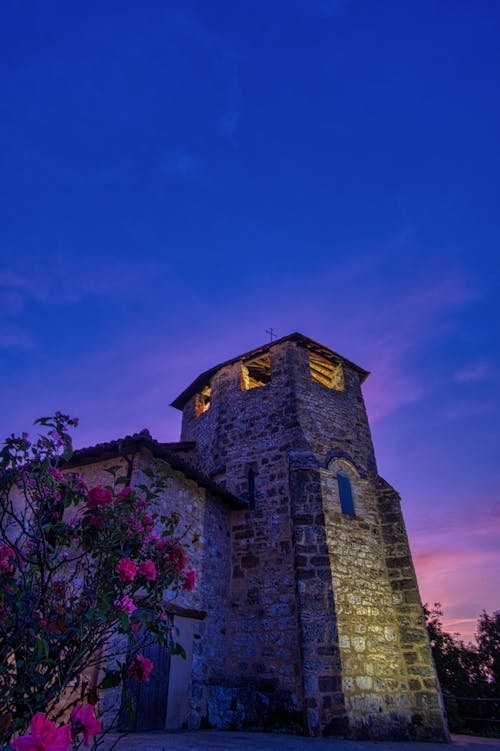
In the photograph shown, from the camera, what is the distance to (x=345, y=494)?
10547mm

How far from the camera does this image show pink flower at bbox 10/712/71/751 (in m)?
1.54

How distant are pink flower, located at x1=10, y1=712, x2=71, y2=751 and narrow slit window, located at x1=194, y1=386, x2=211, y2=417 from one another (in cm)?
1252

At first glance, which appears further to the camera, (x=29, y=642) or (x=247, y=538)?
(x=247, y=538)

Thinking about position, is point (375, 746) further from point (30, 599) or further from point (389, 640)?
point (30, 599)

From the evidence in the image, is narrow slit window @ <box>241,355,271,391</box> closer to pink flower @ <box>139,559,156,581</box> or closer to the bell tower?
the bell tower

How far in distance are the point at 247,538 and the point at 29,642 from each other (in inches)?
316

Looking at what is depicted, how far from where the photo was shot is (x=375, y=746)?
22.7 ft

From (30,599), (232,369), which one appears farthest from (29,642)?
(232,369)

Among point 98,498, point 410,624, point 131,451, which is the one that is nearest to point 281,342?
point 131,451

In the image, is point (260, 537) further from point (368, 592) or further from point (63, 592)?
point (63, 592)

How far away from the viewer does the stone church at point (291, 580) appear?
8.11m

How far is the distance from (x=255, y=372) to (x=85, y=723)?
1204 centimetres

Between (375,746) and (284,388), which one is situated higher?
(284,388)

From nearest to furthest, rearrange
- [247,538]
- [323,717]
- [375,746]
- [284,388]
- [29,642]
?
[29,642]
[375,746]
[323,717]
[247,538]
[284,388]
